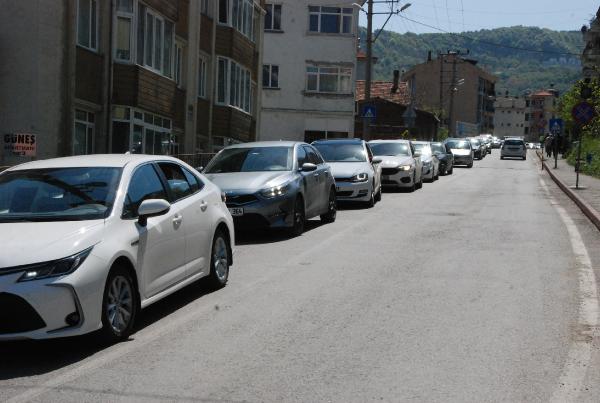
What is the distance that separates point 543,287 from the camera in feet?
30.1

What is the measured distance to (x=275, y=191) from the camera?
42.9 feet

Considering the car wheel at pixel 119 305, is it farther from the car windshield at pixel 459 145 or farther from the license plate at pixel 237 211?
the car windshield at pixel 459 145

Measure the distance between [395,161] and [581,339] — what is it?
18794mm

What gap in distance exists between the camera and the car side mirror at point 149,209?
6846mm

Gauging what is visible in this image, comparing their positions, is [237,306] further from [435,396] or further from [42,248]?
[435,396]

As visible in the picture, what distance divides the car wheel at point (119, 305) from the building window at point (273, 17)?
153 ft

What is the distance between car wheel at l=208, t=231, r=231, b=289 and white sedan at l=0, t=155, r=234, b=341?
2 centimetres

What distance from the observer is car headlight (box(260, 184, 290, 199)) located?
511 inches

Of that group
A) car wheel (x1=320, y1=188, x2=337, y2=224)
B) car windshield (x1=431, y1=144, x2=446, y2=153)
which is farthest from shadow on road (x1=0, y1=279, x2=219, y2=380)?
car windshield (x1=431, y1=144, x2=446, y2=153)

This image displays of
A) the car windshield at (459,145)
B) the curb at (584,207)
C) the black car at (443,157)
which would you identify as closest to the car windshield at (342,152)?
the curb at (584,207)

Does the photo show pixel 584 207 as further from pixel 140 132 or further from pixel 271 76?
pixel 271 76

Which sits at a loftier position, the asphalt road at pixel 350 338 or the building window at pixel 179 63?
the building window at pixel 179 63

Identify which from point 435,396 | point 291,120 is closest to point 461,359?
point 435,396

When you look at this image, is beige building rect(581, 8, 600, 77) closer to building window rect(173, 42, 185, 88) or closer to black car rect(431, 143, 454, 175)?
black car rect(431, 143, 454, 175)
